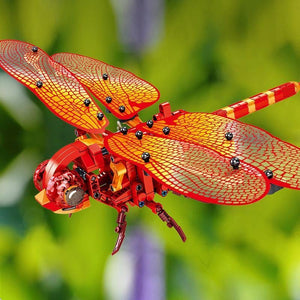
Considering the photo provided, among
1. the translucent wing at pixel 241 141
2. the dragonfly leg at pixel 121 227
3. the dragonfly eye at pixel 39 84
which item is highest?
the dragonfly eye at pixel 39 84

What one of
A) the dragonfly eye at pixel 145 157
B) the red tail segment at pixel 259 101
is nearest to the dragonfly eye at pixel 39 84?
the dragonfly eye at pixel 145 157

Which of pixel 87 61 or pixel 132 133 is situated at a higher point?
pixel 87 61

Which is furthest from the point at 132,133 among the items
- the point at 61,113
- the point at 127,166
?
the point at 61,113

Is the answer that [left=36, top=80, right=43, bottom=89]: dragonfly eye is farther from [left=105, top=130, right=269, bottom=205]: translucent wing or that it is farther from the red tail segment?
the red tail segment

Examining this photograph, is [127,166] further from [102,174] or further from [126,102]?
[126,102]

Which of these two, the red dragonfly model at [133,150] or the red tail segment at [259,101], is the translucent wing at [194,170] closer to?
the red dragonfly model at [133,150]

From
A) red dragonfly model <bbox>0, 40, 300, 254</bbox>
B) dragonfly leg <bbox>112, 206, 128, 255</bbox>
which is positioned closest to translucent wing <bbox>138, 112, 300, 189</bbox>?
red dragonfly model <bbox>0, 40, 300, 254</bbox>
